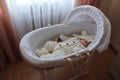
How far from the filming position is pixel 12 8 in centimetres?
120

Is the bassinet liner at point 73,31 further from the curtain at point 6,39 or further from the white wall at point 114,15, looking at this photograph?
the white wall at point 114,15

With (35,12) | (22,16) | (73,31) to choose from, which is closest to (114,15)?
(73,31)

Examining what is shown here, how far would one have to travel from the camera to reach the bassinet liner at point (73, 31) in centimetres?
93

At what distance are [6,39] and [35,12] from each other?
451 mm

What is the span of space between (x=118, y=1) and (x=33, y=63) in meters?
1.40

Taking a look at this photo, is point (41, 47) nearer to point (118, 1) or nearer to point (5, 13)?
point (5, 13)

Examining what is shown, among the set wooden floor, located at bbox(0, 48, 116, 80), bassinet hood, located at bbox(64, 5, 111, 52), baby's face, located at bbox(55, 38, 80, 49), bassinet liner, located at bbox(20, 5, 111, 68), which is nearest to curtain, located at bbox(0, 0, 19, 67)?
wooden floor, located at bbox(0, 48, 116, 80)

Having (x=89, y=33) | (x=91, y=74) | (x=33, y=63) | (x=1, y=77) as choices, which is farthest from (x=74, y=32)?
(x=1, y=77)

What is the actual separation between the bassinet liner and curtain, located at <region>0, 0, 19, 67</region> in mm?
310

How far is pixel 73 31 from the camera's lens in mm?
1430

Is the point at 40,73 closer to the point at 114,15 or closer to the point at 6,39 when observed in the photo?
the point at 6,39

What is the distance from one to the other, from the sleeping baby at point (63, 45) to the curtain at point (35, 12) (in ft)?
1.03

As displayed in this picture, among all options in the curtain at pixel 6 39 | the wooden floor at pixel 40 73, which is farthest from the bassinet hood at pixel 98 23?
the curtain at pixel 6 39

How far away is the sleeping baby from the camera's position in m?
1.16
